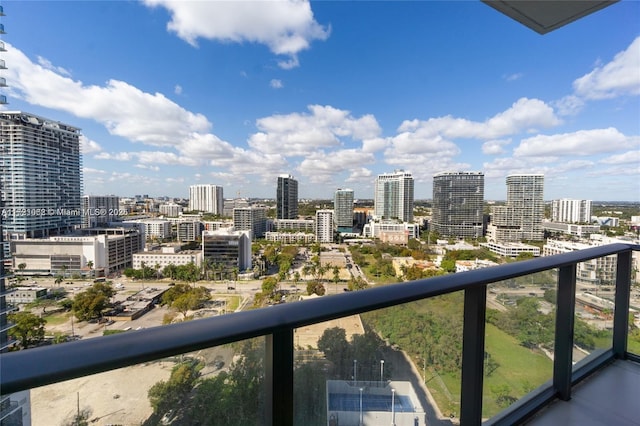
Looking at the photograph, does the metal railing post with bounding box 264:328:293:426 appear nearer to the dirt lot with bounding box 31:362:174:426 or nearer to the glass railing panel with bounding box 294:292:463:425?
the glass railing panel with bounding box 294:292:463:425

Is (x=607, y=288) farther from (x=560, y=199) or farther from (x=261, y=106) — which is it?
(x=261, y=106)

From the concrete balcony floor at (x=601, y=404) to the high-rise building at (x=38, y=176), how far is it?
30.3 feet

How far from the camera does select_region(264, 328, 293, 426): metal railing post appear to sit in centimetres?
65

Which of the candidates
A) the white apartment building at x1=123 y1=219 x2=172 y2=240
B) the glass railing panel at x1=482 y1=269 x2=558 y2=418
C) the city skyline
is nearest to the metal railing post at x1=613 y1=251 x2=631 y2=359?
the glass railing panel at x1=482 y1=269 x2=558 y2=418

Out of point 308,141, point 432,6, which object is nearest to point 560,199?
point 432,6

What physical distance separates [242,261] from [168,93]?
14097 millimetres

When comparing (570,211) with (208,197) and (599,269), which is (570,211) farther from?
(208,197)

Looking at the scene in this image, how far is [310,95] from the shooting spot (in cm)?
2384

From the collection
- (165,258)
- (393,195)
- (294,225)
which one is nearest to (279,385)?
(165,258)

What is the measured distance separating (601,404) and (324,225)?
838 inches

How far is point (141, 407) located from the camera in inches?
20.9

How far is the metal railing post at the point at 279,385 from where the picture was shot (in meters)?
0.65

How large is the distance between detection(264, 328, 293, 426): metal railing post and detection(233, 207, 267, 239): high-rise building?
19375 millimetres

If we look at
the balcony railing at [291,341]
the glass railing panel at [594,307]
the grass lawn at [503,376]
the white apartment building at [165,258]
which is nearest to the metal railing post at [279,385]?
the balcony railing at [291,341]
